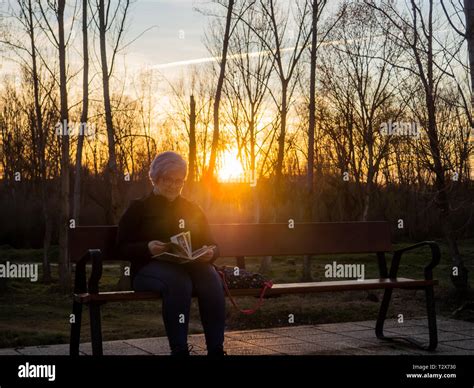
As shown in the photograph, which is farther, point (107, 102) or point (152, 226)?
point (107, 102)

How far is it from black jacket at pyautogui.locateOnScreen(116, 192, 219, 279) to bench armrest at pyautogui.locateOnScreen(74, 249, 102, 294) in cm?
32

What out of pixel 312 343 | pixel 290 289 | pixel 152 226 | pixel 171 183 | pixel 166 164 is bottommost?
pixel 312 343

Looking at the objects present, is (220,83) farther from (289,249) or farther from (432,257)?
(432,257)

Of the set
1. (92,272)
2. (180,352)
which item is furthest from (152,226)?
(180,352)

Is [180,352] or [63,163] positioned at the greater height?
[63,163]

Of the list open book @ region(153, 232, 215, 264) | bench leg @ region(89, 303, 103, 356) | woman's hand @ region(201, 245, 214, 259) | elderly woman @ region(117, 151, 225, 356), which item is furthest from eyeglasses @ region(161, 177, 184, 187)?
bench leg @ region(89, 303, 103, 356)

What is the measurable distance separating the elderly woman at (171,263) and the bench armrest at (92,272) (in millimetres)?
316

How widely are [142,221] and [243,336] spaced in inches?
71.9

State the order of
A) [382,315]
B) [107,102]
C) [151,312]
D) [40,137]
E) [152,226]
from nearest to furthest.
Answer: [152,226] < [382,315] < [151,312] < [107,102] < [40,137]

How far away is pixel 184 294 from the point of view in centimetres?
522

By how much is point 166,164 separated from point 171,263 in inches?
29.0

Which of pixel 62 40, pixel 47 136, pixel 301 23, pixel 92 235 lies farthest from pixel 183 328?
pixel 47 136

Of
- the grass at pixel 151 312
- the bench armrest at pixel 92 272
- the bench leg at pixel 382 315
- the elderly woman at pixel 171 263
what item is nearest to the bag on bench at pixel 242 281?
the elderly woman at pixel 171 263
